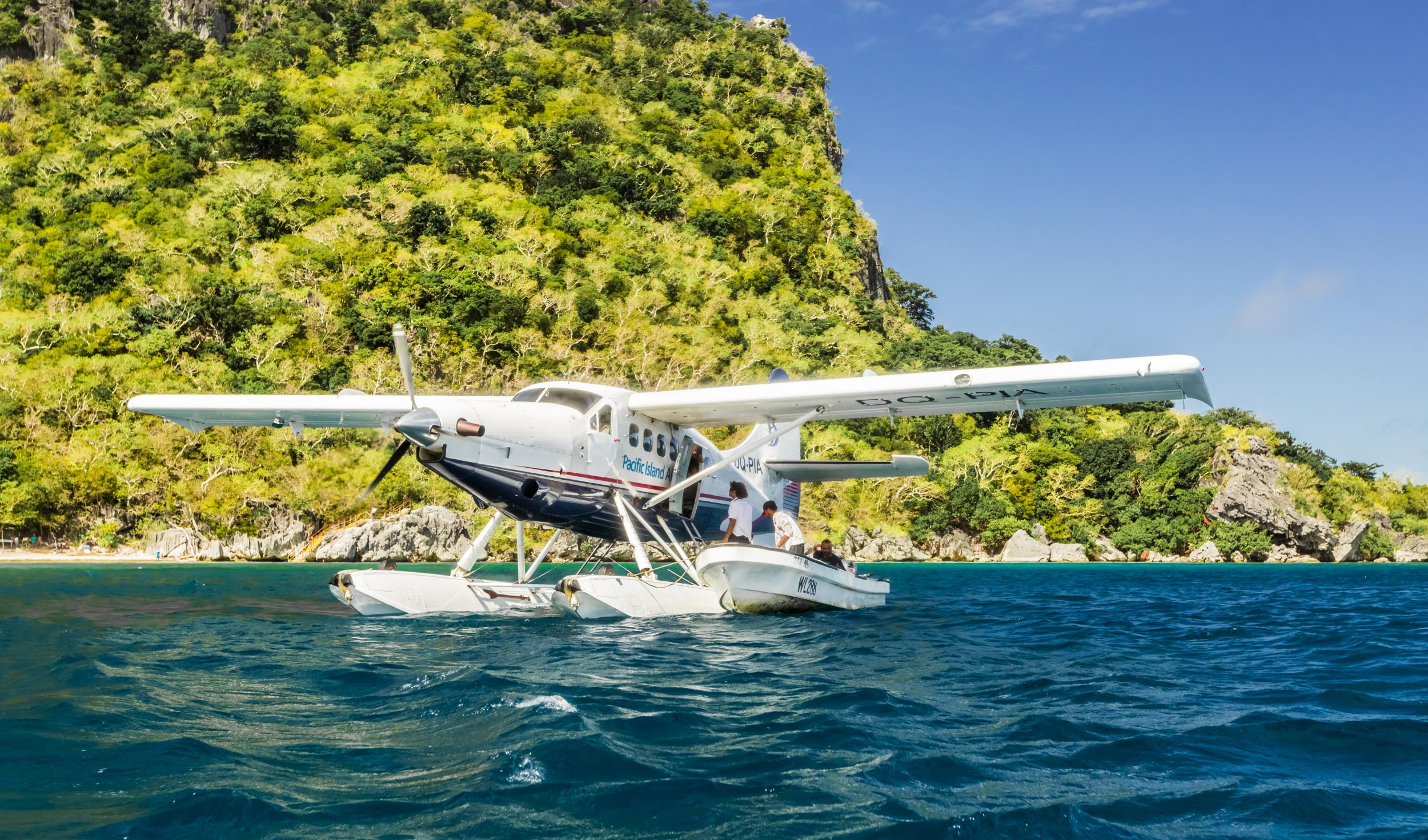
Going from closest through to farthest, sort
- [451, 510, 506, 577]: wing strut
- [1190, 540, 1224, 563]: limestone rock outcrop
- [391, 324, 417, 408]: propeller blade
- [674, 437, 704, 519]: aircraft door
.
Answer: [391, 324, 417, 408]: propeller blade < [451, 510, 506, 577]: wing strut < [674, 437, 704, 519]: aircraft door < [1190, 540, 1224, 563]: limestone rock outcrop

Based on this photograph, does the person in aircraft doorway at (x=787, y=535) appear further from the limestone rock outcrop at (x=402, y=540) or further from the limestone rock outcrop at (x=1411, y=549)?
the limestone rock outcrop at (x=1411, y=549)

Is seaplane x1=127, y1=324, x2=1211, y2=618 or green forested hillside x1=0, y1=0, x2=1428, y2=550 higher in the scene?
green forested hillside x1=0, y1=0, x2=1428, y2=550

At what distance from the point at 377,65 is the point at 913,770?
78039 millimetres

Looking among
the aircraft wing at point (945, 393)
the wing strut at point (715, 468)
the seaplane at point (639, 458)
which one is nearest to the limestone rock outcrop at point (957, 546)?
the seaplane at point (639, 458)

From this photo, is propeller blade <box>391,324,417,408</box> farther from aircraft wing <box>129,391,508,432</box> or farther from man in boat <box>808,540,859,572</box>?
man in boat <box>808,540,859,572</box>

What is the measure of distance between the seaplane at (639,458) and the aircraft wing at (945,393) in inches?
1.1

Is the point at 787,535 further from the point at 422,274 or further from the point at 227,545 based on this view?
the point at 422,274

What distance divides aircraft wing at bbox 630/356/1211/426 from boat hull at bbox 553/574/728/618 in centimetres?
259

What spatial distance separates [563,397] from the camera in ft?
39.1

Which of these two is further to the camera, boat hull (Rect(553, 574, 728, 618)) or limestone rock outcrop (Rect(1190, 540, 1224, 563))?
limestone rock outcrop (Rect(1190, 540, 1224, 563))

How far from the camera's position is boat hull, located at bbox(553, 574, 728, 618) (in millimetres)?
10867

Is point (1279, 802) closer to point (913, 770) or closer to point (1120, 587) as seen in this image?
point (913, 770)

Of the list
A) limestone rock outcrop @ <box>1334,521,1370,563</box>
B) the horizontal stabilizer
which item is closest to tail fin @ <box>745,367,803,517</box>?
the horizontal stabilizer

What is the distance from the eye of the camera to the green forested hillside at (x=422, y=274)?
35625mm
